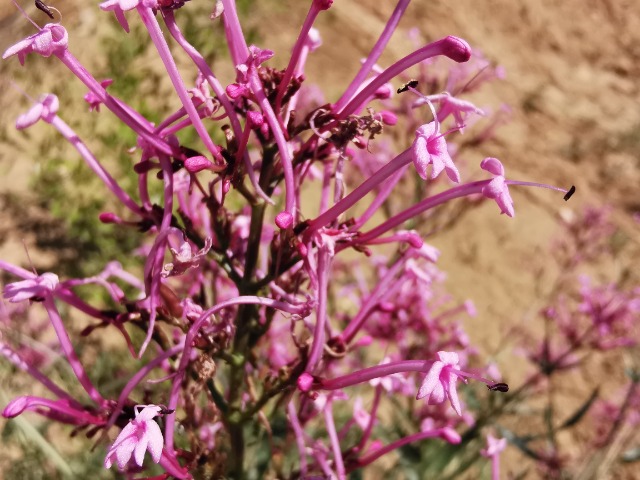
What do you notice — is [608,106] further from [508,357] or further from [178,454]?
[178,454]

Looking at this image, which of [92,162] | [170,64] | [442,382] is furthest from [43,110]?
[442,382]

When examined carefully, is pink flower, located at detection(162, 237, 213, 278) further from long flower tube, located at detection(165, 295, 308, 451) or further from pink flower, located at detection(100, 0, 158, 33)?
pink flower, located at detection(100, 0, 158, 33)

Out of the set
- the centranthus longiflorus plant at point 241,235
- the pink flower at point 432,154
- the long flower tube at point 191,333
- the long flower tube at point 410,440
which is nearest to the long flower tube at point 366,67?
the centranthus longiflorus plant at point 241,235

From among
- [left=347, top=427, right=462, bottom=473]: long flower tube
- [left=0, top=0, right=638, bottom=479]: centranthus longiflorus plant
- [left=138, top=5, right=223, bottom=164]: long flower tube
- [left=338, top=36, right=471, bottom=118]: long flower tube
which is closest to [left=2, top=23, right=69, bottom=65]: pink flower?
[left=0, top=0, right=638, bottom=479]: centranthus longiflorus plant

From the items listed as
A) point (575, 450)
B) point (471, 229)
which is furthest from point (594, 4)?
point (575, 450)

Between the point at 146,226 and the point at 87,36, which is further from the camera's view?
the point at 87,36

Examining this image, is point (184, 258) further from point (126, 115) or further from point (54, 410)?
point (54, 410)
